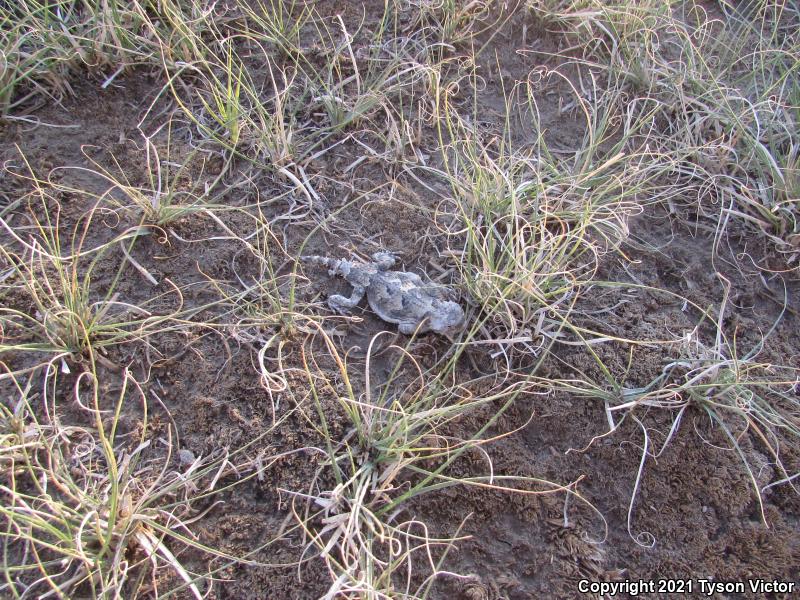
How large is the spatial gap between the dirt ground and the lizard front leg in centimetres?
8

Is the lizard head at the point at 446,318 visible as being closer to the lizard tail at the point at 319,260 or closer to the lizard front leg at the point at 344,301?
the lizard front leg at the point at 344,301

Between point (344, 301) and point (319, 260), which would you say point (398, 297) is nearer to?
point (344, 301)

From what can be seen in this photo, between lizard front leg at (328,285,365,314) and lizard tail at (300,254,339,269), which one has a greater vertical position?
lizard tail at (300,254,339,269)

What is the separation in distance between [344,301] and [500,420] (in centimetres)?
72

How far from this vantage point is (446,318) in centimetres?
215

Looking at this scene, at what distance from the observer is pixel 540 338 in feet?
7.26

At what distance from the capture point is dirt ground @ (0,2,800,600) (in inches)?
73.2

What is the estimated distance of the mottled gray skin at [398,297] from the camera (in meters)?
2.15

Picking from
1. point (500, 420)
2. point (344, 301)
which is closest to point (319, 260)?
point (344, 301)

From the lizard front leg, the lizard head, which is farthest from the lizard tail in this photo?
the lizard head

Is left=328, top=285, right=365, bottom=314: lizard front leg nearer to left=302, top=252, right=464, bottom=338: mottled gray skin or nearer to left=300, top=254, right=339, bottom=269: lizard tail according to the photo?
left=302, top=252, right=464, bottom=338: mottled gray skin

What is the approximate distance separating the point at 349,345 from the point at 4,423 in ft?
3.73

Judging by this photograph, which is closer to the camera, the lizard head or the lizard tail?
the lizard head

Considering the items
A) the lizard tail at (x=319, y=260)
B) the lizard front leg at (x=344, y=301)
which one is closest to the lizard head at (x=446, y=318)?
the lizard front leg at (x=344, y=301)
